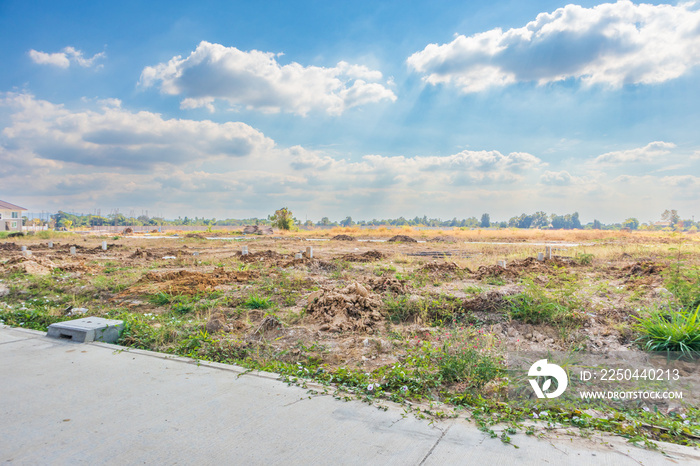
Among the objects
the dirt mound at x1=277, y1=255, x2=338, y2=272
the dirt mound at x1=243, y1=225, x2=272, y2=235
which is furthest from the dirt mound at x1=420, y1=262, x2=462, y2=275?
the dirt mound at x1=243, y1=225, x2=272, y2=235

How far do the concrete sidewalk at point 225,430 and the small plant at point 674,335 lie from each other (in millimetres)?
2804

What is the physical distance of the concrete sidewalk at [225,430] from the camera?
2.65m

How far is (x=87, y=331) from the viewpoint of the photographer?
17.4 feet

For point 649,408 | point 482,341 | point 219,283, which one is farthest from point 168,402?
point 219,283

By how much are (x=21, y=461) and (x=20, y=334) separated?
13.5ft

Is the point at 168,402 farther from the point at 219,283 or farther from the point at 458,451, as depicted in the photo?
the point at 219,283

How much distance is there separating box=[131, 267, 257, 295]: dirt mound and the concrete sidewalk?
17.4 feet

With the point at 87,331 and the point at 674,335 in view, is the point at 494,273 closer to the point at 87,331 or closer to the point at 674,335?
the point at 674,335

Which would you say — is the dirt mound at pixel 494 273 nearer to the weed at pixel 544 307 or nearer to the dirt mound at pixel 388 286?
the dirt mound at pixel 388 286

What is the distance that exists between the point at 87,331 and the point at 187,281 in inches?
201

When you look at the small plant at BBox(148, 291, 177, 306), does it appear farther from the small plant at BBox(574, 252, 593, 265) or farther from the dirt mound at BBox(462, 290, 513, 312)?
the small plant at BBox(574, 252, 593, 265)

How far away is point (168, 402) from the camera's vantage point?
3482 millimetres

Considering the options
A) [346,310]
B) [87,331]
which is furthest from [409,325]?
[87,331]

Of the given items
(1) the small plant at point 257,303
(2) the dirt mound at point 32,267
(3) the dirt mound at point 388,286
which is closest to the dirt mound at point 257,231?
(2) the dirt mound at point 32,267
